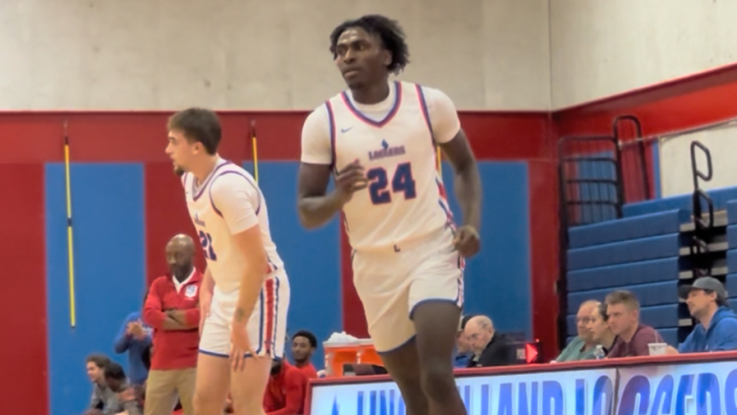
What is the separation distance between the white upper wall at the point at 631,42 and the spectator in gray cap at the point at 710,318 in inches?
147

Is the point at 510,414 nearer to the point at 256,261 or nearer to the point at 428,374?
the point at 256,261

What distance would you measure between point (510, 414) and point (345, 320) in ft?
25.2

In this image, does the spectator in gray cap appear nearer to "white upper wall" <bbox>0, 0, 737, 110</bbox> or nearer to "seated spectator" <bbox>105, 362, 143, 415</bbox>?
"white upper wall" <bbox>0, 0, 737, 110</bbox>

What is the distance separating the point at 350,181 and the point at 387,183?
0.24 meters

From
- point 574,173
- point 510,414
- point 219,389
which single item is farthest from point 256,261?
point 574,173

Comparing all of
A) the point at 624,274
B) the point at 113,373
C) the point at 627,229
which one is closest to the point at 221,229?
the point at 113,373

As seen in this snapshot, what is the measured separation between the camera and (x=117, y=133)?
1429cm

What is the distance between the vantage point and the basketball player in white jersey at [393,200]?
15.1 ft

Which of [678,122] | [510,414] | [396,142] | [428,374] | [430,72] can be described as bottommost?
[510,414]

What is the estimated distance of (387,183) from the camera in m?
4.66

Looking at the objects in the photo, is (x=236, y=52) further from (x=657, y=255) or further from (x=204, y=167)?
(x=204, y=167)

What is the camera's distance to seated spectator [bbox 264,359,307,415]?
1059 centimetres

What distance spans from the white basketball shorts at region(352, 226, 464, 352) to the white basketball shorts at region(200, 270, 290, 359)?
39.7 inches

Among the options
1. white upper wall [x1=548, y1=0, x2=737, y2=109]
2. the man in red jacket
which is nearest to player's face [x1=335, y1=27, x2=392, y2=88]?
the man in red jacket
